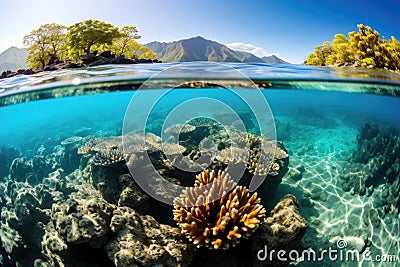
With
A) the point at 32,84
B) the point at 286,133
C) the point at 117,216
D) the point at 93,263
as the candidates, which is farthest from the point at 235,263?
the point at 32,84

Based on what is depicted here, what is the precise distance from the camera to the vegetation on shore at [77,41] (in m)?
35.7

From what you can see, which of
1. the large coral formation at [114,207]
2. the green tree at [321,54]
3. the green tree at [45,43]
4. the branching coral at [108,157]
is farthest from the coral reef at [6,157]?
the green tree at [321,54]

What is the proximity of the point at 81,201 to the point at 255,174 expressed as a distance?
3.54 m

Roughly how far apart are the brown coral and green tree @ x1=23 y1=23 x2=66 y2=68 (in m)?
41.6

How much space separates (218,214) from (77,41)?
38097mm

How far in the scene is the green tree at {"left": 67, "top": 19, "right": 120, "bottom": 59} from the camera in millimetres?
35281

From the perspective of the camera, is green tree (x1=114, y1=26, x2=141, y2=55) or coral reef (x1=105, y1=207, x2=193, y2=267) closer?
→ coral reef (x1=105, y1=207, x2=193, y2=267)

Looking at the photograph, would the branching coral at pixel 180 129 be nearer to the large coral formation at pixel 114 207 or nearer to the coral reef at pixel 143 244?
the large coral formation at pixel 114 207

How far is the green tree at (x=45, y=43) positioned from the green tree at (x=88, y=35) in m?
3.80

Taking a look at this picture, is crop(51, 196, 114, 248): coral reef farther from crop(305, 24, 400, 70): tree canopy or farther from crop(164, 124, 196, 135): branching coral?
crop(305, 24, 400, 70): tree canopy

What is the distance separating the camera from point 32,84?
12.3m

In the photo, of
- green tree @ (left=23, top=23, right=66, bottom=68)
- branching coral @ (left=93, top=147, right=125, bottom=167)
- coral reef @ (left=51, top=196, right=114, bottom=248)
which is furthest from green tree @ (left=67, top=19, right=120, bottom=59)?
coral reef @ (left=51, top=196, right=114, bottom=248)

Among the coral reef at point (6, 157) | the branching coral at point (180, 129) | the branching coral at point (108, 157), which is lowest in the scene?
the coral reef at point (6, 157)

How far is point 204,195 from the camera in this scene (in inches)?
176
